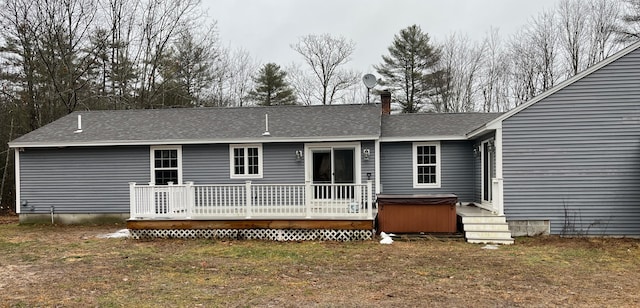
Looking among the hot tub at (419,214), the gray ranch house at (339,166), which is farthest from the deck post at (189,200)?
the hot tub at (419,214)

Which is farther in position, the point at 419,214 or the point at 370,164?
the point at 370,164

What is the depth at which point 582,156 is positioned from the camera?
1099 centimetres

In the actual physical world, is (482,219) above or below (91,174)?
below

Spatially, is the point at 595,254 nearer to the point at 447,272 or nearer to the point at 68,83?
the point at 447,272

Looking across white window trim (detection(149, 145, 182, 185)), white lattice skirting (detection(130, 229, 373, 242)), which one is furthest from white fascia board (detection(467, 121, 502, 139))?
white window trim (detection(149, 145, 182, 185))

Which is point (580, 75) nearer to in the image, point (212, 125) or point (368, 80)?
point (368, 80)

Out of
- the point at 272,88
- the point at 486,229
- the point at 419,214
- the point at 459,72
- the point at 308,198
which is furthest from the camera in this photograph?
the point at 272,88

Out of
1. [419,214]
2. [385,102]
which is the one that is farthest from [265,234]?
[385,102]

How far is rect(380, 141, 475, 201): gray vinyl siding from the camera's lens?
1404 cm

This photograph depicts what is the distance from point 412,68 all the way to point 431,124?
1445 centimetres

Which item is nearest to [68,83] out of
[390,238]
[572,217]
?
[390,238]

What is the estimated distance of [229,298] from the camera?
609cm

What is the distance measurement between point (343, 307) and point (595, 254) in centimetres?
627

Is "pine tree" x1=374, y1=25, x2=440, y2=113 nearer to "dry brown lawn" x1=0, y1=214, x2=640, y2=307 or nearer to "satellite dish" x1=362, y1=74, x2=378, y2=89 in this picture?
"satellite dish" x1=362, y1=74, x2=378, y2=89
